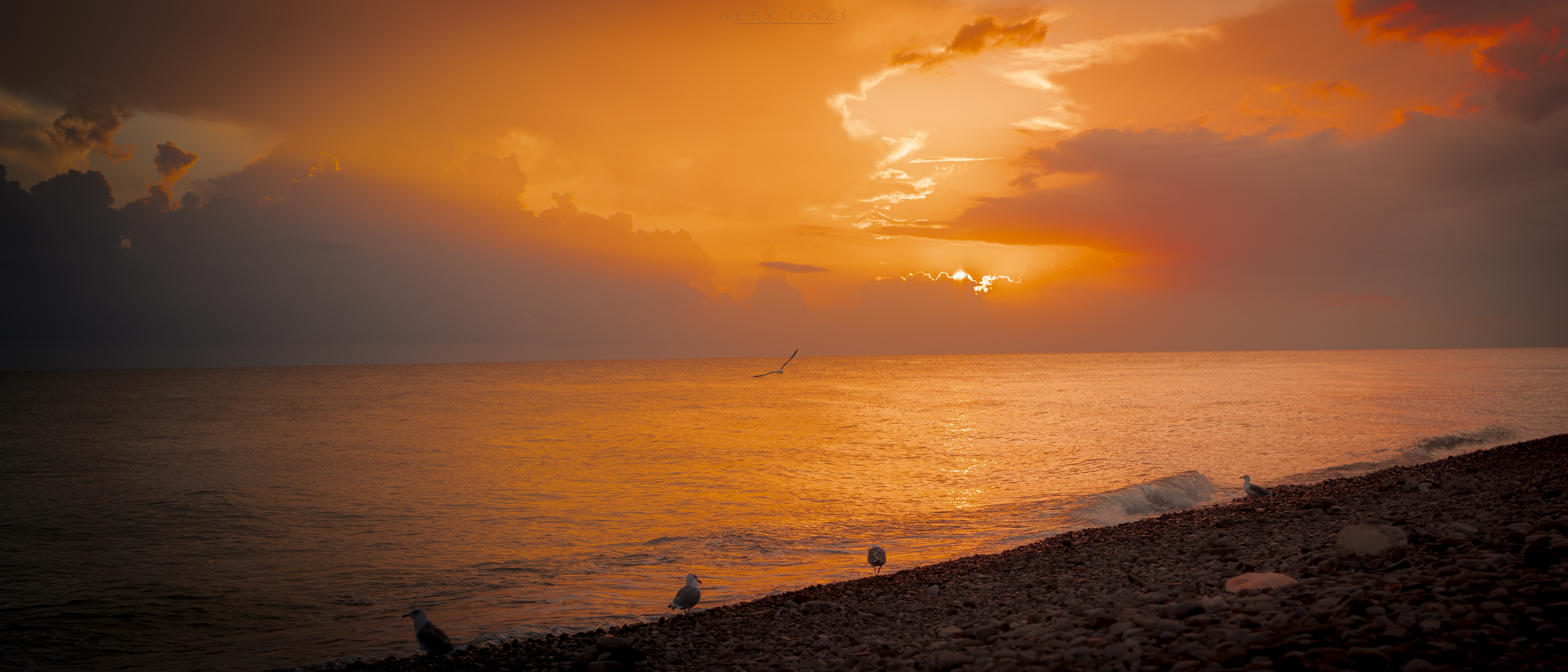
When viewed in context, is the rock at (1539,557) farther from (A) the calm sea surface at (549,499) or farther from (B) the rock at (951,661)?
(A) the calm sea surface at (549,499)

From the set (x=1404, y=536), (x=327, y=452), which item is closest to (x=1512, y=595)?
(x=1404, y=536)

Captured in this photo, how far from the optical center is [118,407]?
85.2 metres

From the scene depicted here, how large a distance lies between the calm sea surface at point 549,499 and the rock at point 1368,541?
9000 mm

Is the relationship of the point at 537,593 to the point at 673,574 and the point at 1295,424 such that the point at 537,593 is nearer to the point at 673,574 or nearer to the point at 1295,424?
the point at 673,574

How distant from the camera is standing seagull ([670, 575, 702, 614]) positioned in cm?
1213

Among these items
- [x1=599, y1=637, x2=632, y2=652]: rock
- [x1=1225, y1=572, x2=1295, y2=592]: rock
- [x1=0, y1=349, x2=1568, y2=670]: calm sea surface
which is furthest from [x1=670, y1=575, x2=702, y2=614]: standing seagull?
[x1=1225, y1=572, x2=1295, y2=592]: rock

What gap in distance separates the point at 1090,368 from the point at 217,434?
573ft

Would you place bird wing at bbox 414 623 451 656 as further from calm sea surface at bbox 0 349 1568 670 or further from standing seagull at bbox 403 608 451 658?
calm sea surface at bbox 0 349 1568 670

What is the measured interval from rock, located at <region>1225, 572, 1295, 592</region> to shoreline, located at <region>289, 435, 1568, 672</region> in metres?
0.07

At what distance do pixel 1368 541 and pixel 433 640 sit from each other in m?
13.0

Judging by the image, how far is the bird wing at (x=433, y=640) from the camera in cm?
1074

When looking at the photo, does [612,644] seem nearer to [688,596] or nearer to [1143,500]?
[688,596]

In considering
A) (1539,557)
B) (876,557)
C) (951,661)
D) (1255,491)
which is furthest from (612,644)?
(1255,491)

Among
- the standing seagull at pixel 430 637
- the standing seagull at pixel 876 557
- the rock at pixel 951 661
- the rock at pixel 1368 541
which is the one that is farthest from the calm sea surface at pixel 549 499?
the rock at pixel 1368 541
